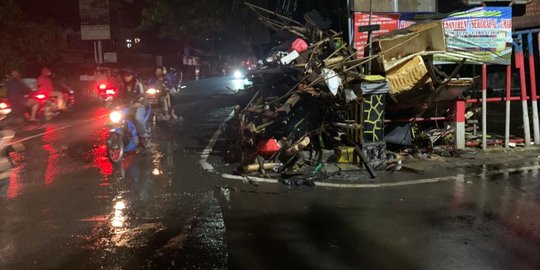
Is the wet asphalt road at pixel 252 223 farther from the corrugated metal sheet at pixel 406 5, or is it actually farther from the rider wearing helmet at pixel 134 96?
the corrugated metal sheet at pixel 406 5

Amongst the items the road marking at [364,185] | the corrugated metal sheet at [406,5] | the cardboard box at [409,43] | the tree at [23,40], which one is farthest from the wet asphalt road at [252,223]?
the tree at [23,40]

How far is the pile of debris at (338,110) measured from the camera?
26.7ft

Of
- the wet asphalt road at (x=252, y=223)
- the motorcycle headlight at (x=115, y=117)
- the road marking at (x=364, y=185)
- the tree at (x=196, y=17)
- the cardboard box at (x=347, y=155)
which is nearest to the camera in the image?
the wet asphalt road at (x=252, y=223)

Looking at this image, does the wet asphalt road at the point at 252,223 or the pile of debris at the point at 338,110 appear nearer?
the wet asphalt road at the point at 252,223

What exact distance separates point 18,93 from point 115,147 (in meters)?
7.99

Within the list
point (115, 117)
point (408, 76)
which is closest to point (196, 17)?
point (115, 117)

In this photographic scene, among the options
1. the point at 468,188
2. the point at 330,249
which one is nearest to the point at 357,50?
the point at 468,188

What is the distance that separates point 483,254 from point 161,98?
1179 centimetres

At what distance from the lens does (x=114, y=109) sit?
9.91m

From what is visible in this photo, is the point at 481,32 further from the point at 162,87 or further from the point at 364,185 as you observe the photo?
the point at 162,87

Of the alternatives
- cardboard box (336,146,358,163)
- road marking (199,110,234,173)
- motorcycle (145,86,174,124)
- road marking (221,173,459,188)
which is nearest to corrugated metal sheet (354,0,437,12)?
cardboard box (336,146,358,163)

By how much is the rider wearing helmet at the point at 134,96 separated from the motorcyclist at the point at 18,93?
22.4 feet

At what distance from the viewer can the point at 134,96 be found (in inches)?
409

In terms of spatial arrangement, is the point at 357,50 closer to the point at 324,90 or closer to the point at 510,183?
the point at 324,90
